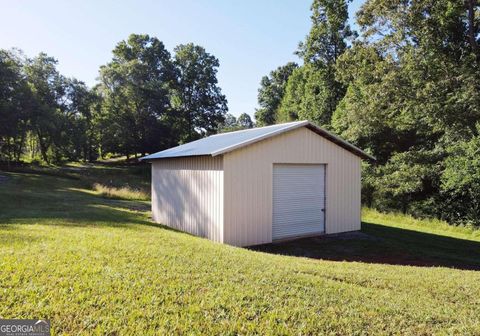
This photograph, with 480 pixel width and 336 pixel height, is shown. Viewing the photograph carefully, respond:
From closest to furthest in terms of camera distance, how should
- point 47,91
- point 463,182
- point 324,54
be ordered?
1. point 463,182
2. point 324,54
3. point 47,91

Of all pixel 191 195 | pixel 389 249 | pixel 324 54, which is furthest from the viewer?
pixel 324 54

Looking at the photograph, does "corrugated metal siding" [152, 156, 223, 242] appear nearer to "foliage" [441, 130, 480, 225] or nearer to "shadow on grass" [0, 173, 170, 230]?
"shadow on grass" [0, 173, 170, 230]

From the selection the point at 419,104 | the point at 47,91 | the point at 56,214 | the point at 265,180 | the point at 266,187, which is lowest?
the point at 56,214

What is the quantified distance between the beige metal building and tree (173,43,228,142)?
1256 inches

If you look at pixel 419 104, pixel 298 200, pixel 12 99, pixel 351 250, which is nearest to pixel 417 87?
pixel 419 104

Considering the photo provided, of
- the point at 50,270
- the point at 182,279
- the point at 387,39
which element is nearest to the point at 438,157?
the point at 387,39

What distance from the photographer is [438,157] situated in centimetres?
1705

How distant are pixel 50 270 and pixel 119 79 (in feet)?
119

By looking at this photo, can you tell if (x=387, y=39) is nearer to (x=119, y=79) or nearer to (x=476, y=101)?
(x=476, y=101)

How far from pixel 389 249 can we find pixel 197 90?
3779 centimetres

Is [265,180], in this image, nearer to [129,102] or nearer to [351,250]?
[351,250]

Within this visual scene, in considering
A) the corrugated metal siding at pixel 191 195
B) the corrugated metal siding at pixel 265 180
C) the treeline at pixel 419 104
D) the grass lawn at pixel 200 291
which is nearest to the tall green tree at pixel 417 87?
the treeline at pixel 419 104

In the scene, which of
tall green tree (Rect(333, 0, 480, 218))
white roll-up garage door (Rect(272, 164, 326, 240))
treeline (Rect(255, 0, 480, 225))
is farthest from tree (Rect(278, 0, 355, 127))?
white roll-up garage door (Rect(272, 164, 326, 240))

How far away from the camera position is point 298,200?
9.99 meters
